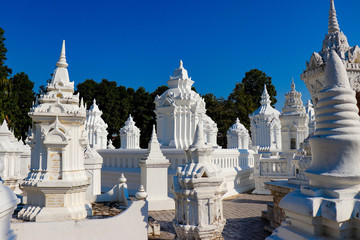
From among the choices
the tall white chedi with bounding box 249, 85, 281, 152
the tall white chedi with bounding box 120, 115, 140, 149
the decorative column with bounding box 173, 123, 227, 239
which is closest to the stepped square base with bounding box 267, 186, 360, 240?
the decorative column with bounding box 173, 123, 227, 239

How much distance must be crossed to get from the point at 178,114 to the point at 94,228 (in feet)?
34.8

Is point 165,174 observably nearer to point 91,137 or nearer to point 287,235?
point 287,235

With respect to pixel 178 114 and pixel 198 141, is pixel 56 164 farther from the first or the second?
pixel 178 114

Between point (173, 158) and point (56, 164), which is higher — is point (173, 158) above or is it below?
below

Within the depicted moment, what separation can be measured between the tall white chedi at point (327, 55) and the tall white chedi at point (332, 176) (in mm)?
8160

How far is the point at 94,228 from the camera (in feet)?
19.5

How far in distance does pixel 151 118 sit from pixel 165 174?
33360mm

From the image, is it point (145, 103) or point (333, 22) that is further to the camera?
point (145, 103)

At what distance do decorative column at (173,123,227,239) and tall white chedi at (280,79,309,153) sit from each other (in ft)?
42.6

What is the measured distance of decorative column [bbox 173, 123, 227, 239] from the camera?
549cm

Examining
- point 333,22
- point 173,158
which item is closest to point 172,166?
point 173,158

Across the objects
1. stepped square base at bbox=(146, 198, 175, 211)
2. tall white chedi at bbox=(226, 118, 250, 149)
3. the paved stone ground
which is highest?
tall white chedi at bbox=(226, 118, 250, 149)

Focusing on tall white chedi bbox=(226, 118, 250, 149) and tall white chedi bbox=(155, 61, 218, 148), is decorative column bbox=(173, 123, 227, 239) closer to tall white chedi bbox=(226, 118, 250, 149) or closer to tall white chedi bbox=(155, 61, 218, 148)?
tall white chedi bbox=(155, 61, 218, 148)

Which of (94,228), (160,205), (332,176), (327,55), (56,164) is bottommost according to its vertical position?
(160,205)
